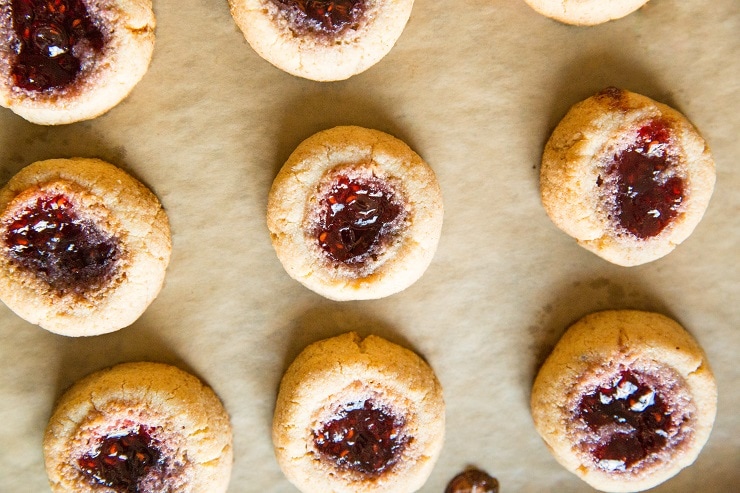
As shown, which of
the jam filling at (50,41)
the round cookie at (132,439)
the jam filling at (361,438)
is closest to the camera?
the jam filling at (50,41)

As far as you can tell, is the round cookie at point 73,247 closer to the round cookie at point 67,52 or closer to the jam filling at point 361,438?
the round cookie at point 67,52

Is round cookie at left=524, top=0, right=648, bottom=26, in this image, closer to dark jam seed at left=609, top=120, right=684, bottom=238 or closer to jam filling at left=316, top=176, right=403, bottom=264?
dark jam seed at left=609, top=120, right=684, bottom=238

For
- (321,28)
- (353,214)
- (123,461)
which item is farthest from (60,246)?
(321,28)

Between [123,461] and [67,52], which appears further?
[123,461]

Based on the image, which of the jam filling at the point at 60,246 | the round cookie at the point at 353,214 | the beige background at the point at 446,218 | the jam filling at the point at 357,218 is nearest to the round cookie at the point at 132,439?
the beige background at the point at 446,218

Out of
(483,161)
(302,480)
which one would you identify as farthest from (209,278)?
(483,161)

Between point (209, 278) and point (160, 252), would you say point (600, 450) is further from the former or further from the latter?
point (160, 252)

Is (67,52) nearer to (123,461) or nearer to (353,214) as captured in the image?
(353,214)

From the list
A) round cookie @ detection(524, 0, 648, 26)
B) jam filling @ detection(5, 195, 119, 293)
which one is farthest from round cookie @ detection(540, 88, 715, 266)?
jam filling @ detection(5, 195, 119, 293)
